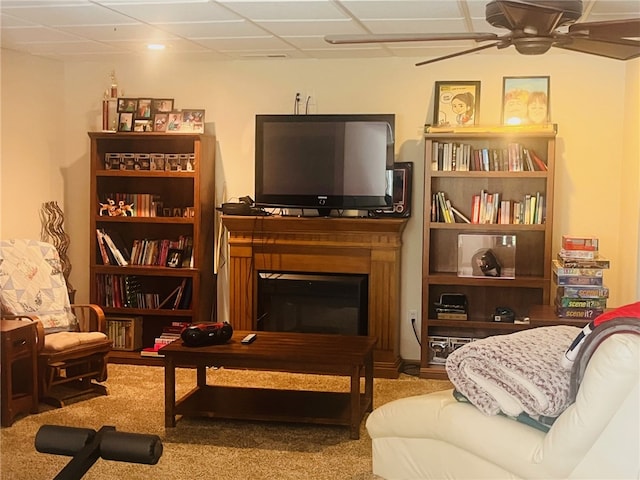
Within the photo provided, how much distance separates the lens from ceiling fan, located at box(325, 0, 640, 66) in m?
3.00

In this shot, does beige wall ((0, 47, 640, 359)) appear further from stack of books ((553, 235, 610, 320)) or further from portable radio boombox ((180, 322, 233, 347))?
portable radio boombox ((180, 322, 233, 347))

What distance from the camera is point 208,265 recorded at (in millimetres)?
6195

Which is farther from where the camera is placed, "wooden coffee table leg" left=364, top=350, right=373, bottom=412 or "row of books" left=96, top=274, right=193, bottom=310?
"row of books" left=96, top=274, right=193, bottom=310

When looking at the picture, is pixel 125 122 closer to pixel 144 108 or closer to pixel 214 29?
pixel 144 108

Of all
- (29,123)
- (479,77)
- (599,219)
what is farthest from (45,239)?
(599,219)

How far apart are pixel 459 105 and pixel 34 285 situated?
320 centimetres

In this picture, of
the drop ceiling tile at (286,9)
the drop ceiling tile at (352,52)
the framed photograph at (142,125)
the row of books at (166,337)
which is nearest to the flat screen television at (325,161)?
the drop ceiling tile at (352,52)

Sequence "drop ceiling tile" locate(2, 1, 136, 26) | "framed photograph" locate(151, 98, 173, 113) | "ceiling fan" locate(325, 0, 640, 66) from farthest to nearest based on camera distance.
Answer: "framed photograph" locate(151, 98, 173, 113), "drop ceiling tile" locate(2, 1, 136, 26), "ceiling fan" locate(325, 0, 640, 66)

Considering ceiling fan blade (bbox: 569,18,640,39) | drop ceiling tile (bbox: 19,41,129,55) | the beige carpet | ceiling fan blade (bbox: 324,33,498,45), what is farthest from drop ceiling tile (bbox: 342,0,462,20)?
the beige carpet

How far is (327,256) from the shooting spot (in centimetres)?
586

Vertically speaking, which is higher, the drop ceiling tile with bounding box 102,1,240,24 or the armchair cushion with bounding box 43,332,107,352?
the drop ceiling tile with bounding box 102,1,240,24

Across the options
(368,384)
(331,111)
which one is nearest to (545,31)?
(368,384)

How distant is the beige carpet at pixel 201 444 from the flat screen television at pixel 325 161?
132cm

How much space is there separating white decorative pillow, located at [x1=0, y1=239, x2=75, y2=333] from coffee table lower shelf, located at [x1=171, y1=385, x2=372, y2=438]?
1.14 m
